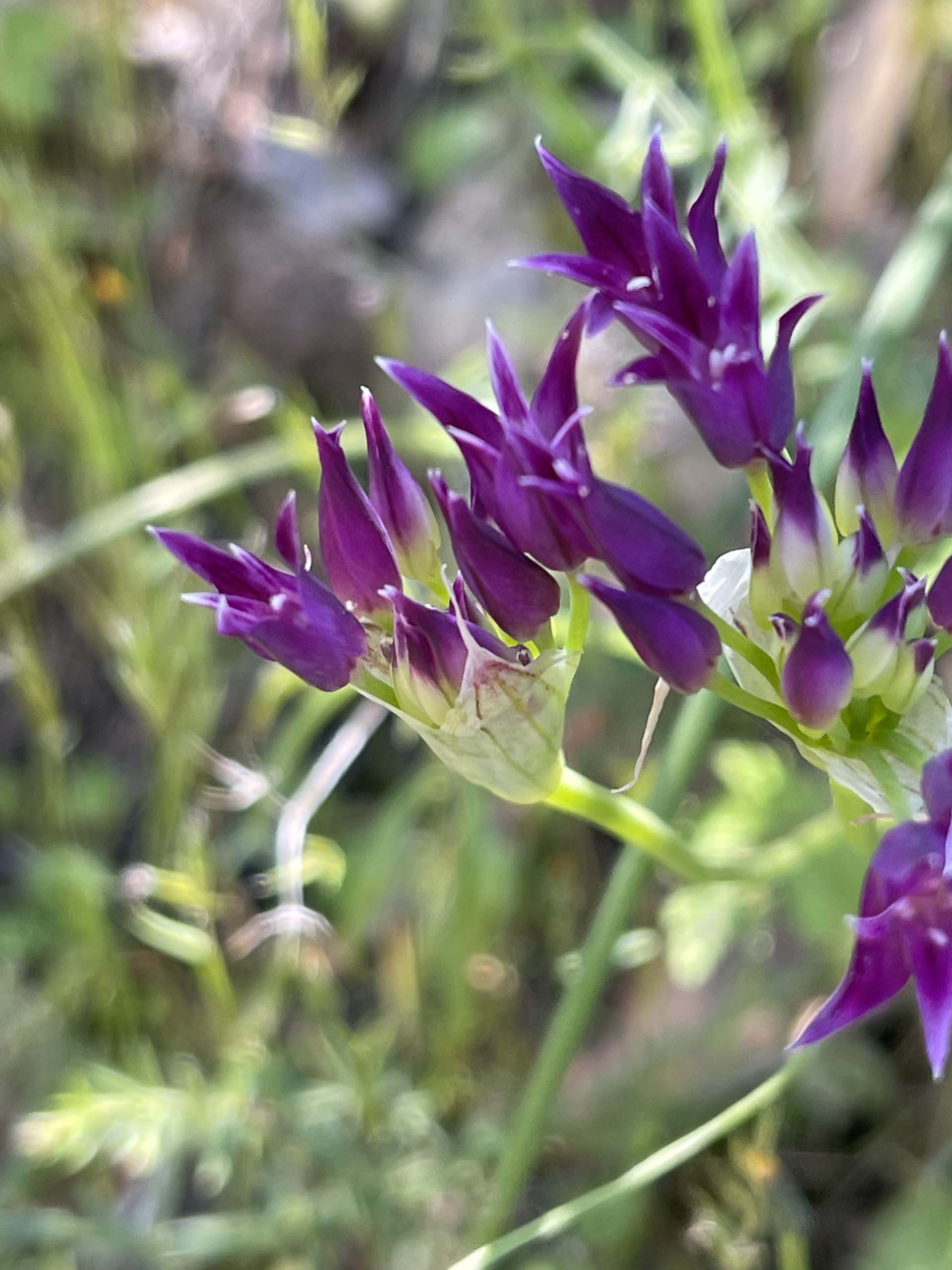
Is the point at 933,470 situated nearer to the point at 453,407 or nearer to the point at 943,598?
the point at 943,598

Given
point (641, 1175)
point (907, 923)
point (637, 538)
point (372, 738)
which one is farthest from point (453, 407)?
point (372, 738)

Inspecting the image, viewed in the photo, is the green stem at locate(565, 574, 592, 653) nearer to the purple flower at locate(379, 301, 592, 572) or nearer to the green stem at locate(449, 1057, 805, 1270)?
the purple flower at locate(379, 301, 592, 572)

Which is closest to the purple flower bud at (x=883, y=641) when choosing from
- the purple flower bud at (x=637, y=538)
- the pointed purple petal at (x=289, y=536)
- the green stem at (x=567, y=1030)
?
the purple flower bud at (x=637, y=538)

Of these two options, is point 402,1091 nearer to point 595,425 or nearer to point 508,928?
point 508,928

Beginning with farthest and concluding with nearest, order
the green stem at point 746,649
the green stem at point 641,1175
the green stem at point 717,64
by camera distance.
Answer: the green stem at point 717,64 → the green stem at point 641,1175 → the green stem at point 746,649

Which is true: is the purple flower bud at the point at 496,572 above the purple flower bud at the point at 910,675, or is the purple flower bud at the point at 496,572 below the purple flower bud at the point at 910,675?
below

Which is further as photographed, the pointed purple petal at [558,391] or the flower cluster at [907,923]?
the pointed purple petal at [558,391]

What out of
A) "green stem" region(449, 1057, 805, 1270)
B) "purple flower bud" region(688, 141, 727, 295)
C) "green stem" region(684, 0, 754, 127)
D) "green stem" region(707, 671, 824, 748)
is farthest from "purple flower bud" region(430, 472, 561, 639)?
"green stem" region(684, 0, 754, 127)

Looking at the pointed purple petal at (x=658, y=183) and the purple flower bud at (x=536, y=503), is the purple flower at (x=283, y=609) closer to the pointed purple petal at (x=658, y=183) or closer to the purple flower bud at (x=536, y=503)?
the purple flower bud at (x=536, y=503)

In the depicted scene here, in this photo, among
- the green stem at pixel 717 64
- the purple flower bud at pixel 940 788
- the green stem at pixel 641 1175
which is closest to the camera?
the purple flower bud at pixel 940 788
